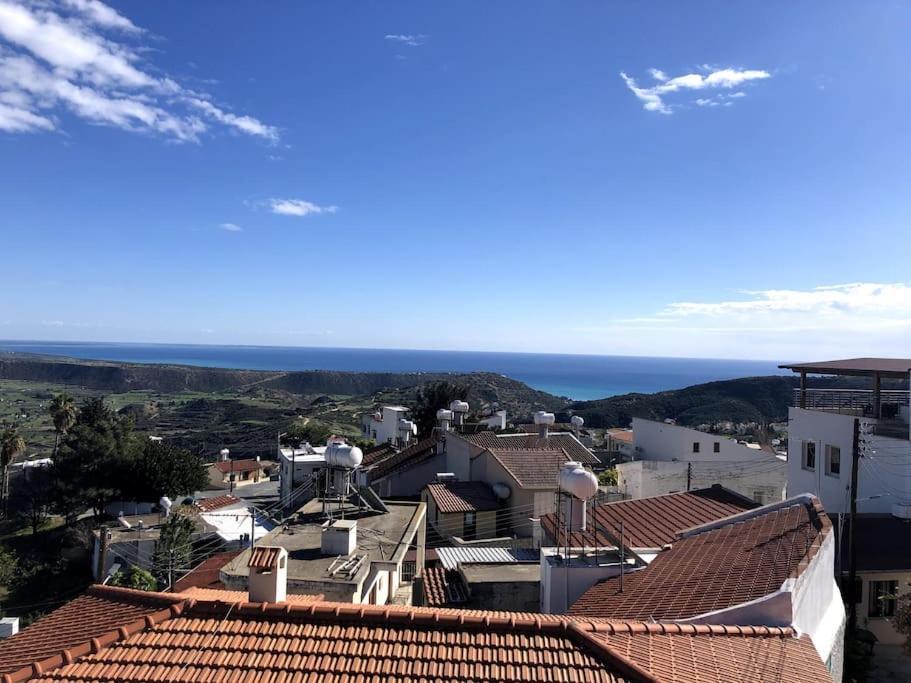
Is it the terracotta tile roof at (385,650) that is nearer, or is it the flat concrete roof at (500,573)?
the terracotta tile roof at (385,650)

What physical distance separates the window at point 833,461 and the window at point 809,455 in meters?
0.61

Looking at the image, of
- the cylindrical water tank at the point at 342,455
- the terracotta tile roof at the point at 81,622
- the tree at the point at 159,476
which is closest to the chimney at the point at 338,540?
the cylindrical water tank at the point at 342,455

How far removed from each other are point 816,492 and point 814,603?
50.0ft

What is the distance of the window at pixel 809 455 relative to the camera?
72.5 feet

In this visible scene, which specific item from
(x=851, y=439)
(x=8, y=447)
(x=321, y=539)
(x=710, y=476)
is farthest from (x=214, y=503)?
(x=851, y=439)

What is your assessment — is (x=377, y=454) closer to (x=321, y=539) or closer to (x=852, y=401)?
(x=852, y=401)

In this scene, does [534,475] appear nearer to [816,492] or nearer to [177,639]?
[816,492]

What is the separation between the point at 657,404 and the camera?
112m

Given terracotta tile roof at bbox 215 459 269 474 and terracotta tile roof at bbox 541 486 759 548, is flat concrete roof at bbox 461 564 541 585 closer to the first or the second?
terracotta tile roof at bbox 541 486 759 548

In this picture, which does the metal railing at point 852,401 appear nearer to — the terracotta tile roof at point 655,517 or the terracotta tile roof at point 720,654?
the terracotta tile roof at point 655,517

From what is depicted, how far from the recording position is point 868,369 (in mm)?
20406

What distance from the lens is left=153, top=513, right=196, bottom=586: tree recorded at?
2396 centimetres

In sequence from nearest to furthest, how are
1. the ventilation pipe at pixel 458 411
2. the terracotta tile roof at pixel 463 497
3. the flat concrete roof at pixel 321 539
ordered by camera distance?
the flat concrete roof at pixel 321 539 < the terracotta tile roof at pixel 463 497 < the ventilation pipe at pixel 458 411

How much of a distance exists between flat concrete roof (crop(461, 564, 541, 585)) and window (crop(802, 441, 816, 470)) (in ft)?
42.8
